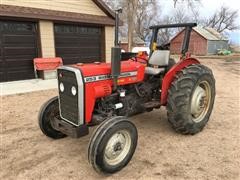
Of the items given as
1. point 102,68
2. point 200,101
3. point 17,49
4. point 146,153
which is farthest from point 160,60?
point 17,49

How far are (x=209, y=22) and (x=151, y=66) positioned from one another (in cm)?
5714

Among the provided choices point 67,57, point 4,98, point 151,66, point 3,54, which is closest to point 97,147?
point 151,66

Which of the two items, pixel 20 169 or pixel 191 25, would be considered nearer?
pixel 20 169

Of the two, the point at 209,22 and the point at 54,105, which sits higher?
the point at 209,22

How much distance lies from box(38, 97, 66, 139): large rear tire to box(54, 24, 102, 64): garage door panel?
6832 millimetres

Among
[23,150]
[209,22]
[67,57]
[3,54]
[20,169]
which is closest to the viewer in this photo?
[20,169]

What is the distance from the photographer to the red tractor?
3047 mm

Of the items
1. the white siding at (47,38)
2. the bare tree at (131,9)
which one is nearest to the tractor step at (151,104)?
the white siding at (47,38)

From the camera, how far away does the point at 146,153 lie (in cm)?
357

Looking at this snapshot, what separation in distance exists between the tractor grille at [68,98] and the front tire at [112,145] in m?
0.55

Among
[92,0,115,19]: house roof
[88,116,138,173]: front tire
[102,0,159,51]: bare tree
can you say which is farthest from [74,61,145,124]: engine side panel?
[102,0,159,51]: bare tree

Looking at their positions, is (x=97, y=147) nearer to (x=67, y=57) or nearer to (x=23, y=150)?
(x=23, y=150)

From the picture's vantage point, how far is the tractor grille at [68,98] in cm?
320

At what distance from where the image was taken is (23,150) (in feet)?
12.2
